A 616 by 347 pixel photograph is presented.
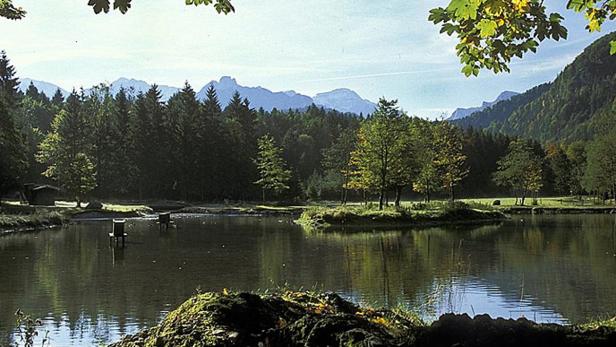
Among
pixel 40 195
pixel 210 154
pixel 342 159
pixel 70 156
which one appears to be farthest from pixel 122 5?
pixel 210 154

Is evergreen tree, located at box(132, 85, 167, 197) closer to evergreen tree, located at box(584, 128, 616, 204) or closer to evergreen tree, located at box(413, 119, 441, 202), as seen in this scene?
evergreen tree, located at box(413, 119, 441, 202)

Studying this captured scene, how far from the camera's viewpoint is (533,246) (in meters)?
27.9

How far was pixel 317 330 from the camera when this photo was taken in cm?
431

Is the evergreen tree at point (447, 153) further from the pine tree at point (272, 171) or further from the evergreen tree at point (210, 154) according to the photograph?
the evergreen tree at point (210, 154)

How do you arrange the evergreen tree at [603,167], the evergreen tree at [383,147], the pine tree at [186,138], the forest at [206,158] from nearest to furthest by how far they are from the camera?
the evergreen tree at [383,147], the forest at [206,158], the evergreen tree at [603,167], the pine tree at [186,138]

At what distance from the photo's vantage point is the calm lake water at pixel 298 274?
40.9ft

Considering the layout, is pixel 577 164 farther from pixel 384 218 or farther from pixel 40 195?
pixel 40 195

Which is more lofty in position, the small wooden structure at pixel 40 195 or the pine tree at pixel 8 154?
the pine tree at pixel 8 154

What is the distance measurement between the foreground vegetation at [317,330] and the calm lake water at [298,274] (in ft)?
13.9

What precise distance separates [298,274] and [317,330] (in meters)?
14.0

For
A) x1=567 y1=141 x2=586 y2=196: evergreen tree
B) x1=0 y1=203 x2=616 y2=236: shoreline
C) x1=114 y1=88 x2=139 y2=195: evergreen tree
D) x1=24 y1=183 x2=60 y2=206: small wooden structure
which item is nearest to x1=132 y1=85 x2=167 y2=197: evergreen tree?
x1=114 y1=88 x2=139 y2=195: evergreen tree

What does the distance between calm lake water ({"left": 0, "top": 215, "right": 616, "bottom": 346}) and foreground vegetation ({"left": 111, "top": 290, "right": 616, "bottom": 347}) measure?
425 cm

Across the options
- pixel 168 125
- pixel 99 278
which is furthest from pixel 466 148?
pixel 99 278

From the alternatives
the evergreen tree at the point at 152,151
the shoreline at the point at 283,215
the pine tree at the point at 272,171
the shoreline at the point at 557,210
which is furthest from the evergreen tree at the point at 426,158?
the evergreen tree at the point at 152,151
